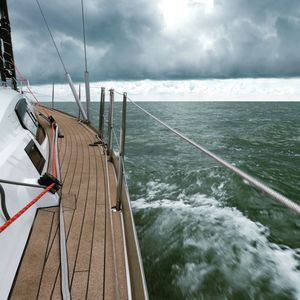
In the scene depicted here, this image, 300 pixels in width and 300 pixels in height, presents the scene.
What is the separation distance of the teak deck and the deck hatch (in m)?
0.57

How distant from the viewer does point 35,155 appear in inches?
135

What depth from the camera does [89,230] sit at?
283 cm

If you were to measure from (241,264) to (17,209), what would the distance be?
351 cm

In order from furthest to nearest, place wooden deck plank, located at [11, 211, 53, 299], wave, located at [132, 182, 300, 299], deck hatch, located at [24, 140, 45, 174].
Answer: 1. wave, located at [132, 182, 300, 299]
2. deck hatch, located at [24, 140, 45, 174]
3. wooden deck plank, located at [11, 211, 53, 299]

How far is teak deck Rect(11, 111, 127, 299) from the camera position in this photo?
2037 millimetres

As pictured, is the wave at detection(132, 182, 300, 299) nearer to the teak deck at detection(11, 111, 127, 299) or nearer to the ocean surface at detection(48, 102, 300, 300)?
the ocean surface at detection(48, 102, 300, 300)

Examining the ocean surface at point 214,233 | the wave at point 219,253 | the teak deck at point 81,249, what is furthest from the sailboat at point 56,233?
→ the wave at point 219,253

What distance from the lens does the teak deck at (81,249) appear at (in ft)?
6.68

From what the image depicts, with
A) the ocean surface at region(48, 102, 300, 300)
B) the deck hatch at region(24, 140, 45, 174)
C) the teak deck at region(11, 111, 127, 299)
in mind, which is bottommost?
the ocean surface at region(48, 102, 300, 300)

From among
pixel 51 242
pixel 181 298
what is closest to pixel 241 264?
pixel 181 298

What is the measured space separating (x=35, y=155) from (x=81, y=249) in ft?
5.27

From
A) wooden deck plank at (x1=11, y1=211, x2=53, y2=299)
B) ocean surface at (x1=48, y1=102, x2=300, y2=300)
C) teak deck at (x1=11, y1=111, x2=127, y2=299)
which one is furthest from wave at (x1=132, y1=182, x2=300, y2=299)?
wooden deck plank at (x1=11, y1=211, x2=53, y2=299)

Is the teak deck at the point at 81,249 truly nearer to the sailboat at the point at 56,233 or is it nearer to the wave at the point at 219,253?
the sailboat at the point at 56,233

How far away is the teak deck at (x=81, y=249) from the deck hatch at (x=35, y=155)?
569 millimetres
